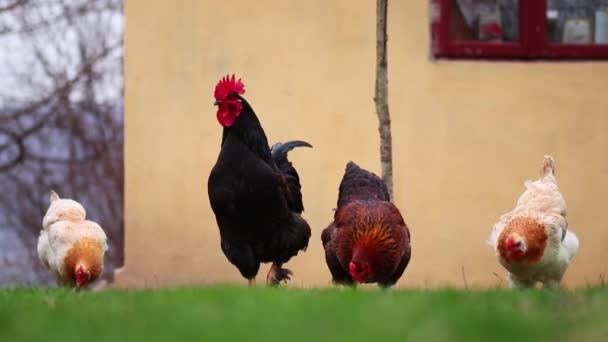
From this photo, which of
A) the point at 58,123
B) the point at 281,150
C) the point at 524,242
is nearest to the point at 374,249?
the point at 524,242

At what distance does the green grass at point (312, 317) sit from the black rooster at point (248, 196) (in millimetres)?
2602

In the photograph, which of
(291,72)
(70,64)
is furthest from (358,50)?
(70,64)

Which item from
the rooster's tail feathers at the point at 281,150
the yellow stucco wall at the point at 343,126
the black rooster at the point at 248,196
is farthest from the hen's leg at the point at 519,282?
the yellow stucco wall at the point at 343,126

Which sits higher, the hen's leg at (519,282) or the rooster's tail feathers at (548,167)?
the rooster's tail feathers at (548,167)

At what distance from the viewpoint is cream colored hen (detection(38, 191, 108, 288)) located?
798 centimetres

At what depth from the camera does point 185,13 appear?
10.4 metres

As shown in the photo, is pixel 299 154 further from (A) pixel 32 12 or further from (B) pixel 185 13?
(A) pixel 32 12

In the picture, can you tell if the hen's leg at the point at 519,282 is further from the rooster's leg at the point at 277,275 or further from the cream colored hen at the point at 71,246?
the cream colored hen at the point at 71,246

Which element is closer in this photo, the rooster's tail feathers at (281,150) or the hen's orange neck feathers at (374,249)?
the hen's orange neck feathers at (374,249)

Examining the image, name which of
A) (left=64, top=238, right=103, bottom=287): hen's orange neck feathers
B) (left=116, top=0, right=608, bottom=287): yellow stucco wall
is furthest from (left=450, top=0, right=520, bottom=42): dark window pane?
(left=64, top=238, right=103, bottom=287): hen's orange neck feathers

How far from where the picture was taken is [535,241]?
7.28 metres

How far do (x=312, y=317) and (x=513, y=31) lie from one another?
682 cm

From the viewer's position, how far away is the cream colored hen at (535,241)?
286 inches

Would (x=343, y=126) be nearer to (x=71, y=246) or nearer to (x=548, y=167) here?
(x=548, y=167)
